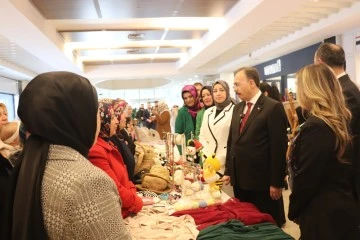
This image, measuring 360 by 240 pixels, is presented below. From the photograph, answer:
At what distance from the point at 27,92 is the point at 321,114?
143 centimetres

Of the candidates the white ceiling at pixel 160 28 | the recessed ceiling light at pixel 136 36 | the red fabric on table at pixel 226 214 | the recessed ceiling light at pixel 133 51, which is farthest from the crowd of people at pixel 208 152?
the recessed ceiling light at pixel 133 51

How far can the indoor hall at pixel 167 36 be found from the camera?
5.39 metres

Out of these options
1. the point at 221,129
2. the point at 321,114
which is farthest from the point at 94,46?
the point at 321,114

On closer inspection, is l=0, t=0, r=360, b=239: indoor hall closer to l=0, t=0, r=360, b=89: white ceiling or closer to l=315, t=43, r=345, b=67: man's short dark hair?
l=0, t=0, r=360, b=89: white ceiling

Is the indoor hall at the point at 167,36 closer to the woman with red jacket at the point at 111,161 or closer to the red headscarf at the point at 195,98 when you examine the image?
the red headscarf at the point at 195,98

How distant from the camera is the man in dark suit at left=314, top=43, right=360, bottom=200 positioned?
197 centimetres

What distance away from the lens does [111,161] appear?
1.92 meters

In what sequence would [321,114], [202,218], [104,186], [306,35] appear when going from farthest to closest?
[306,35] → [202,218] → [321,114] → [104,186]

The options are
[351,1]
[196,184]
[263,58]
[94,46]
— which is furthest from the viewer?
[263,58]

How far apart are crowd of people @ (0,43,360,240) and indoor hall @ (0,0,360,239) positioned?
0.43 metres

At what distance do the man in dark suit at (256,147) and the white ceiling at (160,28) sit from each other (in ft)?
8.72

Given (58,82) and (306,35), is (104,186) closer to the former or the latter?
(58,82)

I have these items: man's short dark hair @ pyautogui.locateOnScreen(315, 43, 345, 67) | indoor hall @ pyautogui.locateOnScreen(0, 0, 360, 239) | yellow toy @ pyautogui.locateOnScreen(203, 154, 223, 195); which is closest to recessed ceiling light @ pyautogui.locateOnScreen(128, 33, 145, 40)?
indoor hall @ pyautogui.locateOnScreen(0, 0, 360, 239)

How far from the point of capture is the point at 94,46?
8.94 meters
